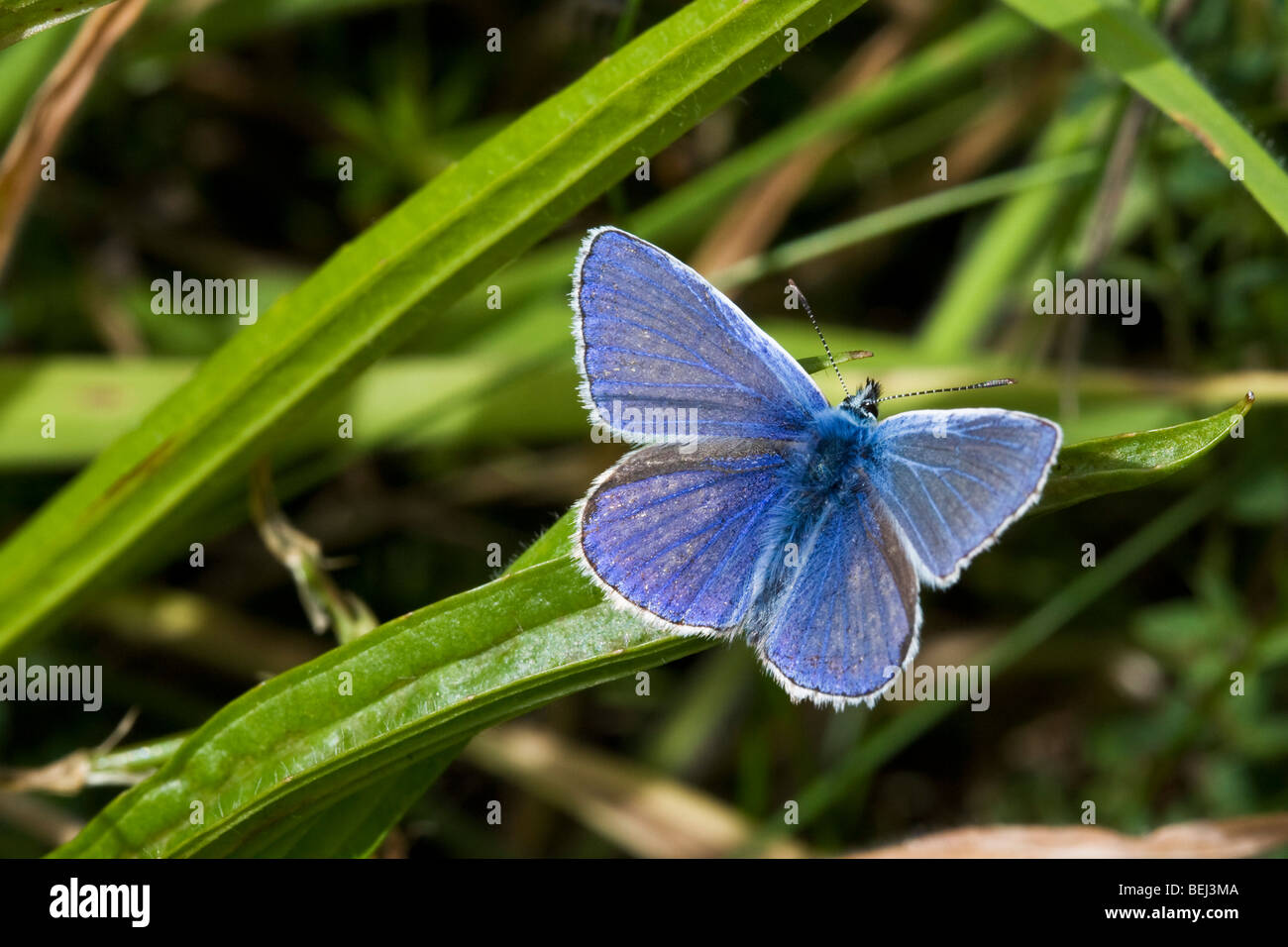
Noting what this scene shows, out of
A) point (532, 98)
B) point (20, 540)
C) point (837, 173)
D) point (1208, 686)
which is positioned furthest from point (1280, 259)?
point (20, 540)

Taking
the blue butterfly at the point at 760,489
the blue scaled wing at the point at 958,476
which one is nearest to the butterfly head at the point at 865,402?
the blue butterfly at the point at 760,489

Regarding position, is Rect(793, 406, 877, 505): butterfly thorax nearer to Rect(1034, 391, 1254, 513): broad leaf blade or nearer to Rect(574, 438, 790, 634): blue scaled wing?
Rect(574, 438, 790, 634): blue scaled wing

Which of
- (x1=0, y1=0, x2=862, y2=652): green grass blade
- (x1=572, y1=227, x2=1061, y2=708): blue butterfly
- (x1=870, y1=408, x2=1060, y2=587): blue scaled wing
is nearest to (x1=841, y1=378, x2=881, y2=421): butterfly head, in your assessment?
(x1=572, y1=227, x2=1061, y2=708): blue butterfly

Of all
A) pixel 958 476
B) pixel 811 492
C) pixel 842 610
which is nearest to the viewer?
pixel 958 476

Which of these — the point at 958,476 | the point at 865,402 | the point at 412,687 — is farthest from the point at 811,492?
the point at 412,687

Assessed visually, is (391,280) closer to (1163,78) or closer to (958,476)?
(958,476)

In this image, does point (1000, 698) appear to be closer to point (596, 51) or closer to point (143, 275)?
point (596, 51)

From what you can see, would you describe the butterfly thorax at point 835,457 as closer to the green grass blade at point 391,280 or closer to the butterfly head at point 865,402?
the butterfly head at point 865,402

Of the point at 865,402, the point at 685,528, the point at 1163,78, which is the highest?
the point at 1163,78
